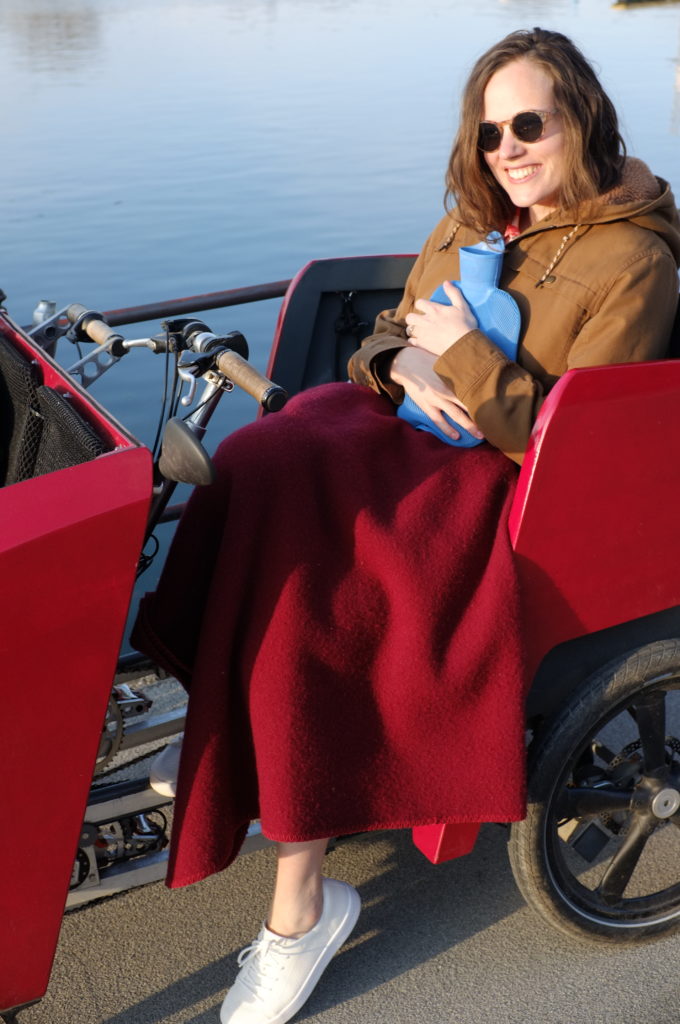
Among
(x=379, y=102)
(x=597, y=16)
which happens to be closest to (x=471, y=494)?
(x=379, y=102)

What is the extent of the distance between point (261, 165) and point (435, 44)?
35.4ft

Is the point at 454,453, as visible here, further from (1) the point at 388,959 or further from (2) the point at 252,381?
(1) the point at 388,959

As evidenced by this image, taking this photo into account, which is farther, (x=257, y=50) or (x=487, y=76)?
(x=257, y=50)

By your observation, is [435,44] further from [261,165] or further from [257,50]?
[261,165]

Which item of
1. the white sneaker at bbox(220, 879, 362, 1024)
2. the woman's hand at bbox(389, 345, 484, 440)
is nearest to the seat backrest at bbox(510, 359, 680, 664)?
the woman's hand at bbox(389, 345, 484, 440)

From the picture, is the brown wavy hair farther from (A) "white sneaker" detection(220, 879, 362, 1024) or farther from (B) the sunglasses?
(A) "white sneaker" detection(220, 879, 362, 1024)

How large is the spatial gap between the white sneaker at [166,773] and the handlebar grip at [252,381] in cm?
70

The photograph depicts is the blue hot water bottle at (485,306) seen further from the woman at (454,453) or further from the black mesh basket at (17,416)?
the black mesh basket at (17,416)

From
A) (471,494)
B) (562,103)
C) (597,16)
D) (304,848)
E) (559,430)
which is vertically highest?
(562,103)

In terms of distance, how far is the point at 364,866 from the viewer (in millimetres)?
2244

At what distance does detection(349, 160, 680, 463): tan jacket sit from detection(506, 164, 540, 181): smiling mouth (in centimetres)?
9

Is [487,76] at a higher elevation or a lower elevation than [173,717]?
higher

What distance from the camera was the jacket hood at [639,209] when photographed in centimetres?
189

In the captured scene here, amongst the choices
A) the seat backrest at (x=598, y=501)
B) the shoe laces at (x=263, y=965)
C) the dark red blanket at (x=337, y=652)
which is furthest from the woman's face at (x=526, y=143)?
the shoe laces at (x=263, y=965)
